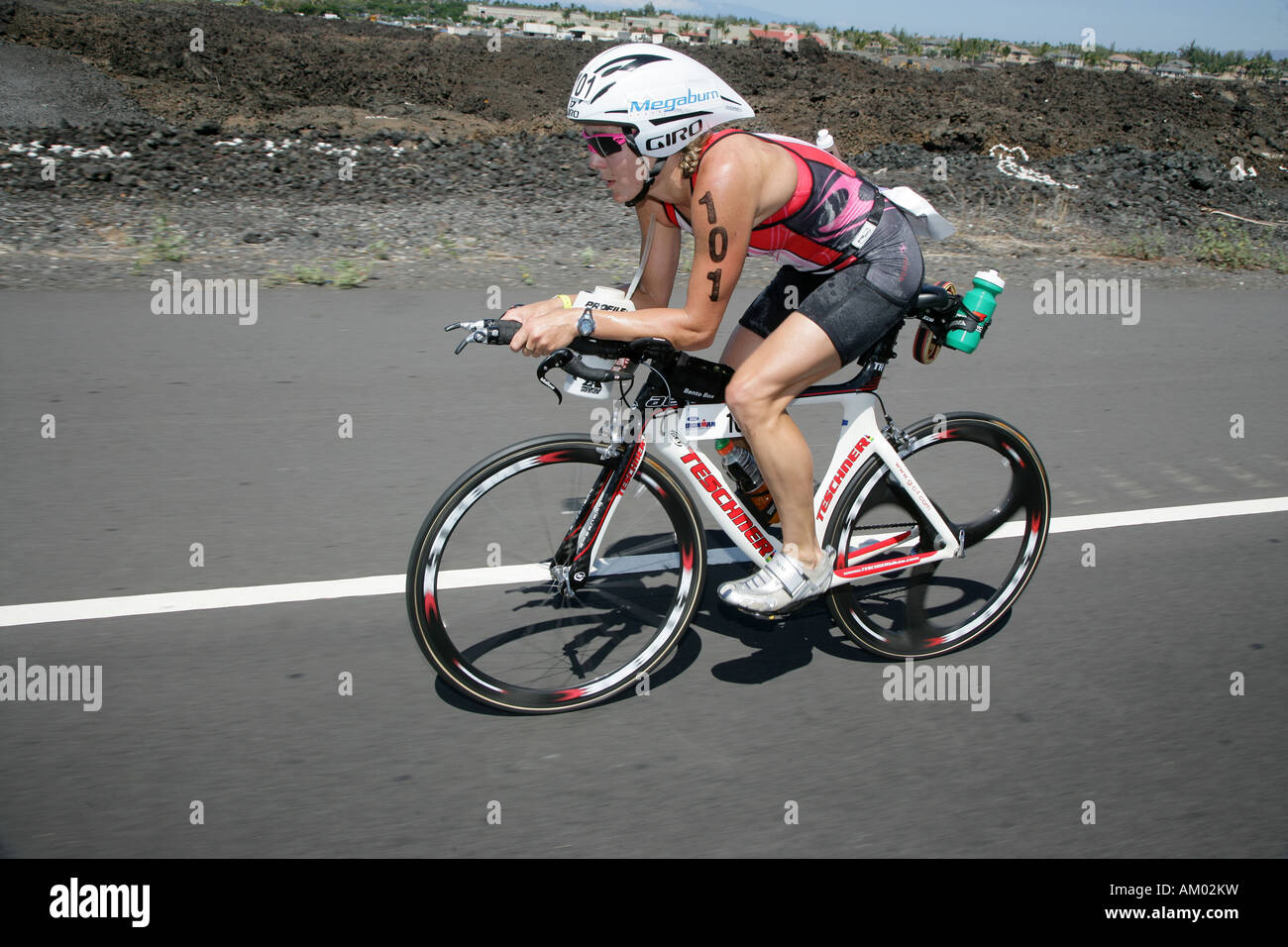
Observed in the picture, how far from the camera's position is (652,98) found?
321 cm

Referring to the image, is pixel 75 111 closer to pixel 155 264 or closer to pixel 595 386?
pixel 155 264

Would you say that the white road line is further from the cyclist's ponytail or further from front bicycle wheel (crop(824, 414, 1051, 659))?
the cyclist's ponytail

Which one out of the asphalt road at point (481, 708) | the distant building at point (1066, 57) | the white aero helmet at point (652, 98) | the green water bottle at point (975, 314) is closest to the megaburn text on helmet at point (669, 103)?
the white aero helmet at point (652, 98)

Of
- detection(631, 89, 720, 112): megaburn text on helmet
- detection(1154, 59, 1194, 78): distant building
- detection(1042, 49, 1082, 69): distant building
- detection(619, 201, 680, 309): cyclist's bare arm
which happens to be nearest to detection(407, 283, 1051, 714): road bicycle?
detection(619, 201, 680, 309): cyclist's bare arm

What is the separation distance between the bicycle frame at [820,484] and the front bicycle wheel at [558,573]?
2.6 inches

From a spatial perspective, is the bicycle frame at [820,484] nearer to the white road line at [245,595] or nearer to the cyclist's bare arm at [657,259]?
the white road line at [245,595]

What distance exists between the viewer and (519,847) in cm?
301

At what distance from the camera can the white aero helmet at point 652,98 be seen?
3213mm

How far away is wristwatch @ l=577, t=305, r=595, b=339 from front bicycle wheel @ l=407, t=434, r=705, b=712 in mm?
346

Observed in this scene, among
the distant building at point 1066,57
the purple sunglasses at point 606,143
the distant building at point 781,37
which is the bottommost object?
the purple sunglasses at point 606,143

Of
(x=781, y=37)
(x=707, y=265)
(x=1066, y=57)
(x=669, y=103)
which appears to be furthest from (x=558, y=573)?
(x=1066, y=57)

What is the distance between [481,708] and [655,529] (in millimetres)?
803

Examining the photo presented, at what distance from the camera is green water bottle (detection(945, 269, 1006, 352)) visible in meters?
3.78
